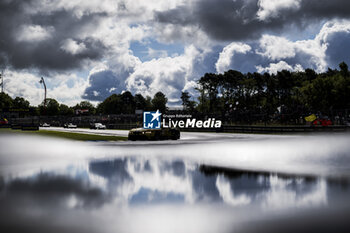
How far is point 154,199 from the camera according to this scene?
664cm

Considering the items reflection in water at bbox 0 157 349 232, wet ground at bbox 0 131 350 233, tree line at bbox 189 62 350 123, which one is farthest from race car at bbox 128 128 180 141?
tree line at bbox 189 62 350 123

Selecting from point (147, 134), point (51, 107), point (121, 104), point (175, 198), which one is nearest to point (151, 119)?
point (147, 134)

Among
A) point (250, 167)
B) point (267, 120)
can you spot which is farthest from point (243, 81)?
point (250, 167)

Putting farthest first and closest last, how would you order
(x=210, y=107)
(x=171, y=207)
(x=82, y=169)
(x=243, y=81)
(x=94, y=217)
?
(x=210, y=107)
(x=243, y=81)
(x=82, y=169)
(x=171, y=207)
(x=94, y=217)

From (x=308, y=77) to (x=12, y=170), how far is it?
92764 mm

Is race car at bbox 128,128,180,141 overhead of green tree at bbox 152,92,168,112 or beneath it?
beneath

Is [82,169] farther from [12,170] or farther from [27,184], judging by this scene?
[27,184]

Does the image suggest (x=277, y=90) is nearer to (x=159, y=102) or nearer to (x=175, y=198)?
(x=159, y=102)

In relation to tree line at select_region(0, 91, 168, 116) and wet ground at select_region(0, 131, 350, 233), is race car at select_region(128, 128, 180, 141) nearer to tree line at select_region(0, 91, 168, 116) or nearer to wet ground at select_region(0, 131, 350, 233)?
wet ground at select_region(0, 131, 350, 233)

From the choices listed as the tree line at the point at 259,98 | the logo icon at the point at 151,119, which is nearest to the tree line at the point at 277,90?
the tree line at the point at 259,98

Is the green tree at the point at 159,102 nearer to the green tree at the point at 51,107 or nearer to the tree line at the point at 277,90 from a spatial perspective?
the green tree at the point at 51,107

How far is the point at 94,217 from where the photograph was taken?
17.7ft

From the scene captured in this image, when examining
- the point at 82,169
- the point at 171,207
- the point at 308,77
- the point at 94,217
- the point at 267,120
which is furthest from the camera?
the point at 308,77

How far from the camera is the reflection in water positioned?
505 cm
